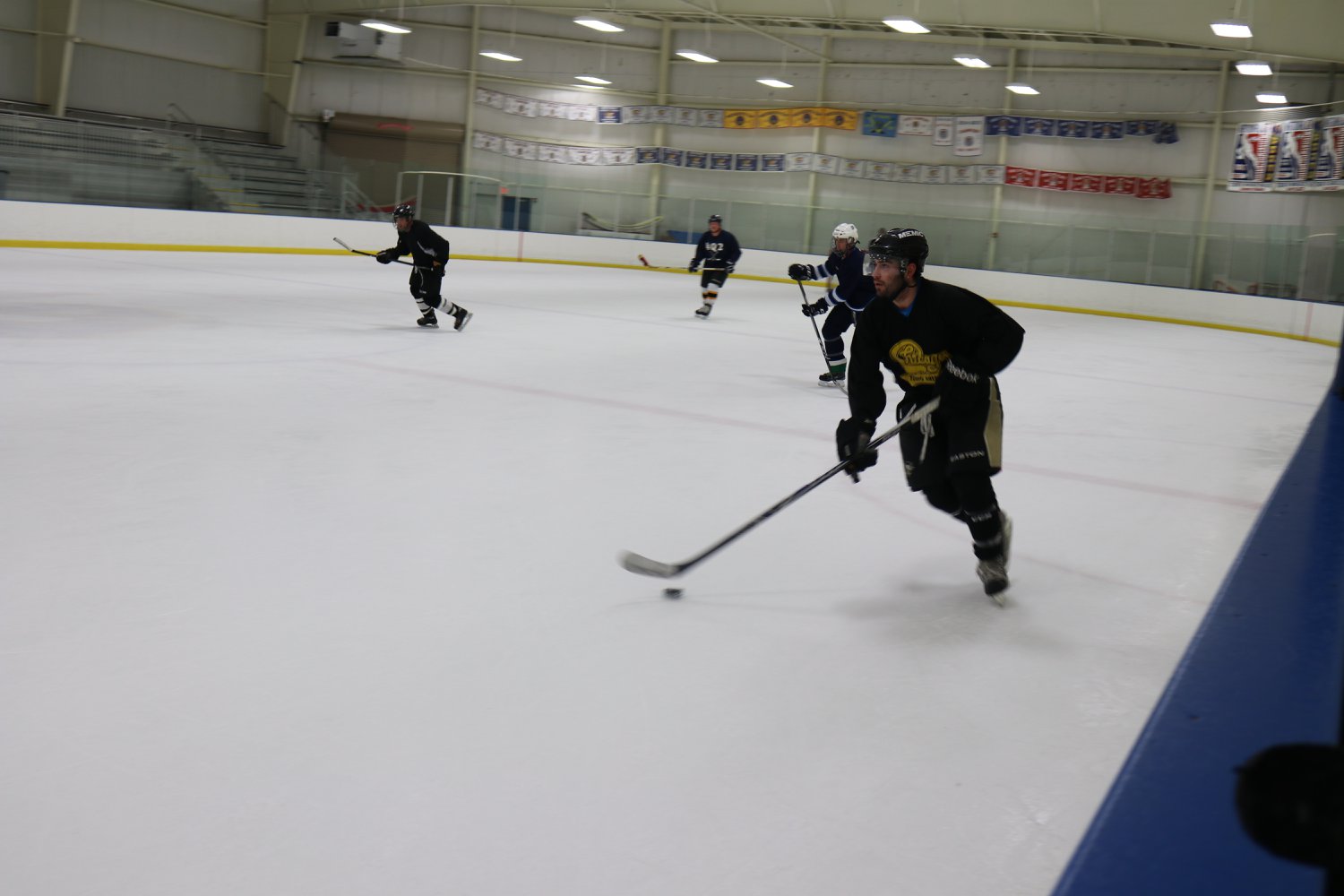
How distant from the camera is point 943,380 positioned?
376 cm

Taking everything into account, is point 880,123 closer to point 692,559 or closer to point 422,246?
point 422,246

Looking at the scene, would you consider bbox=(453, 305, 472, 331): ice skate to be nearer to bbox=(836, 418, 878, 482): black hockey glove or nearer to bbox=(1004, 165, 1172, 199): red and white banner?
bbox=(836, 418, 878, 482): black hockey glove

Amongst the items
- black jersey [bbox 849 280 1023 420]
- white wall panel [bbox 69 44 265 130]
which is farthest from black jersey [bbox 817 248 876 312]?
white wall panel [bbox 69 44 265 130]

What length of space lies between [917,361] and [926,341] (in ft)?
0.28

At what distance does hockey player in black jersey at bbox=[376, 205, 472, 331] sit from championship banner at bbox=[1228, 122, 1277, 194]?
585 inches

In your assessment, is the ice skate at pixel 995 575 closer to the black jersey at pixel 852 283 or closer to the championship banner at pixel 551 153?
the black jersey at pixel 852 283

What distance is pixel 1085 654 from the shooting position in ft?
10.9

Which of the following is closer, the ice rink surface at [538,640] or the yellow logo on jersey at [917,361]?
the ice rink surface at [538,640]

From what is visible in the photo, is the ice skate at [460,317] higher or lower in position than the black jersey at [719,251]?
lower

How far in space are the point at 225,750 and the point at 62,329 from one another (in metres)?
7.16

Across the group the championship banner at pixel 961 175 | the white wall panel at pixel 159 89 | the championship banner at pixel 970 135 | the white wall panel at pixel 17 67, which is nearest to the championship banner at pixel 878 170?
the championship banner at pixel 961 175

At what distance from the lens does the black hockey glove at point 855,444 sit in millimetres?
3693

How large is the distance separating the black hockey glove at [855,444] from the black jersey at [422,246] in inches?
272

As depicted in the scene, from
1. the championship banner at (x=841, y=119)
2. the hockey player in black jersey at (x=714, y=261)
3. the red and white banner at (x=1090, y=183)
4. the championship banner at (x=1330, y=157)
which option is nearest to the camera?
the hockey player in black jersey at (x=714, y=261)
